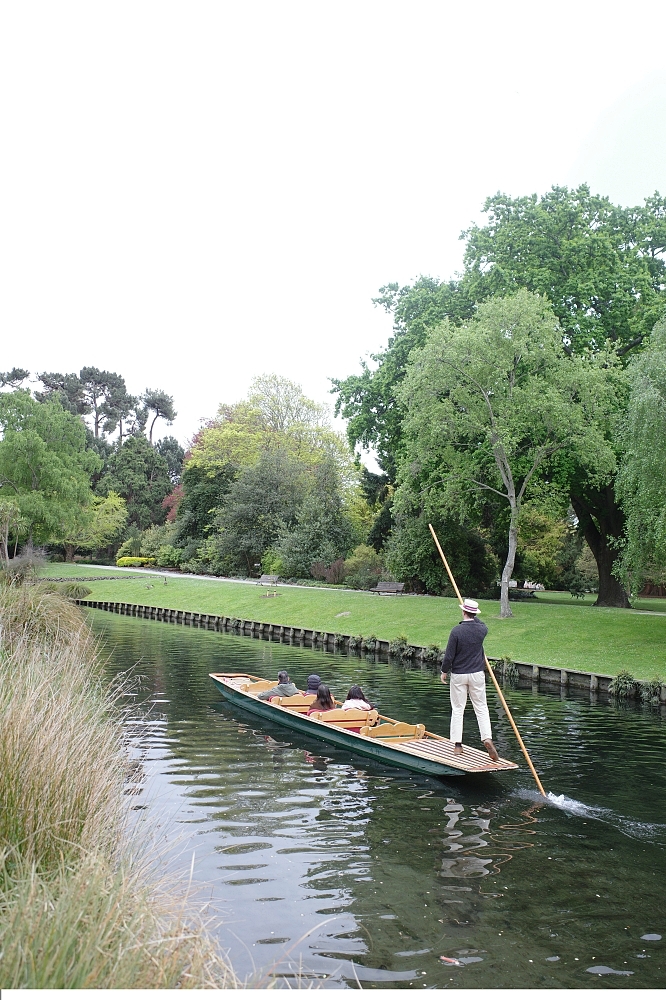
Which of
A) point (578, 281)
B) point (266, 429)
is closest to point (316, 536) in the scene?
point (266, 429)

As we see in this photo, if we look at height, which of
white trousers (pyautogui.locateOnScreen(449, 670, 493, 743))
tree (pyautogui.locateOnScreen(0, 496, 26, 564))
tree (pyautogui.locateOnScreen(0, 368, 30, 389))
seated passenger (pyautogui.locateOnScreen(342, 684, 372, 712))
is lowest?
seated passenger (pyautogui.locateOnScreen(342, 684, 372, 712))

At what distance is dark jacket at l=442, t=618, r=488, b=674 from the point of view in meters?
10.8

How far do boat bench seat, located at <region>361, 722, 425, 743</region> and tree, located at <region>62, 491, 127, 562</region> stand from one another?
56240 mm

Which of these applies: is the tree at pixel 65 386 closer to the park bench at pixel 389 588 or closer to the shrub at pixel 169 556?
the shrub at pixel 169 556

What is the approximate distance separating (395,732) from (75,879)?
8405 millimetres

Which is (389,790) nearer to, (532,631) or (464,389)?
(532,631)

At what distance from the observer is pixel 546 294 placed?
90.8ft

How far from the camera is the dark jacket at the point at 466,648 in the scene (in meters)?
10.8

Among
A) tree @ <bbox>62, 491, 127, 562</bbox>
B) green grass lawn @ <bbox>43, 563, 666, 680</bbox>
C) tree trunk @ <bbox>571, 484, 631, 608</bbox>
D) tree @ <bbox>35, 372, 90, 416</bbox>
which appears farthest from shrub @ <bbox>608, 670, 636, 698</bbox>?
tree @ <bbox>35, 372, 90, 416</bbox>

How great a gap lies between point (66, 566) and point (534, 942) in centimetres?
6021

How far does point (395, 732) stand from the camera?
11.9m

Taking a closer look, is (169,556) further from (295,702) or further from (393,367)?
(295,702)

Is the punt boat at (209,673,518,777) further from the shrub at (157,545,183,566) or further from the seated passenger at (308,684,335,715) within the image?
the shrub at (157,545,183,566)

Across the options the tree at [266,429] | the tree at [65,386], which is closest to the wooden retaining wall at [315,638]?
the tree at [266,429]
